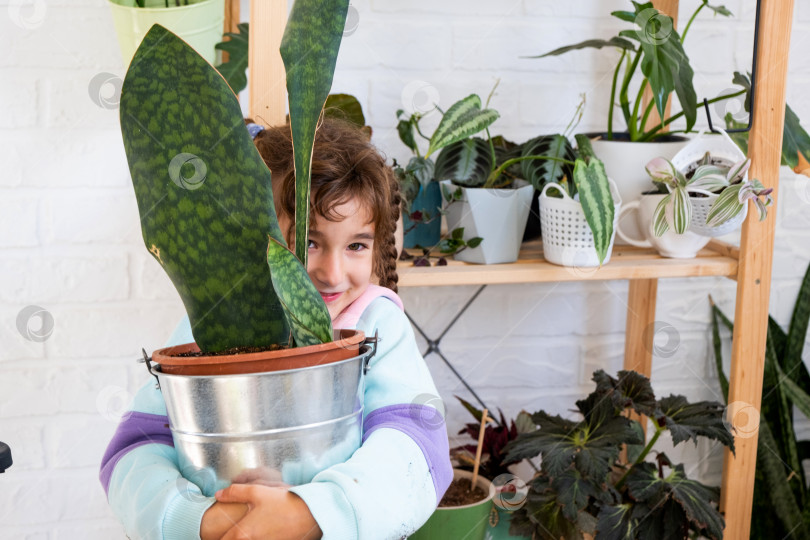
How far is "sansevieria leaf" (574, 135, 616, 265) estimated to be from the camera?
87 cm

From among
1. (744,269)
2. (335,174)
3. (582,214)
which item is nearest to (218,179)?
(335,174)

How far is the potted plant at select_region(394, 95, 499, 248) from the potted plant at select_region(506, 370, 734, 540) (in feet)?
0.99

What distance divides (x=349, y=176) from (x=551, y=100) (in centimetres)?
58

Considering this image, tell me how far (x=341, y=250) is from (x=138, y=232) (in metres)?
0.53

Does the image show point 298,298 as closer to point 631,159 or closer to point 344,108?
point 344,108

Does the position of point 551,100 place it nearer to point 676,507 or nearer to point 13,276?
point 676,507

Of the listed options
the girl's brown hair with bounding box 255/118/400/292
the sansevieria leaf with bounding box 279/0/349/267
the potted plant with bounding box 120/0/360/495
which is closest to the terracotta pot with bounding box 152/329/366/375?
the potted plant with bounding box 120/0/360/495

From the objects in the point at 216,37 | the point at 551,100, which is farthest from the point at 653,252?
the point at 216,37

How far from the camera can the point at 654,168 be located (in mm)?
962

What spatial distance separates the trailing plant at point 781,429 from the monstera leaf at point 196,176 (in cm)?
95

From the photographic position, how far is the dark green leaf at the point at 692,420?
91 centimetres

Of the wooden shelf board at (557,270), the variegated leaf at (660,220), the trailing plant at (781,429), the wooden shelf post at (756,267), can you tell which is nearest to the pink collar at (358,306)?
the wooden shelf board at (557,270)

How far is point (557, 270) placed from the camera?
0.95 m

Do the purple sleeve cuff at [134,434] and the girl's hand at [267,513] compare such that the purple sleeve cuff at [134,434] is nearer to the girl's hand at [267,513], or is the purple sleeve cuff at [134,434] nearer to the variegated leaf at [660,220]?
the girl's hand at [267,513]
